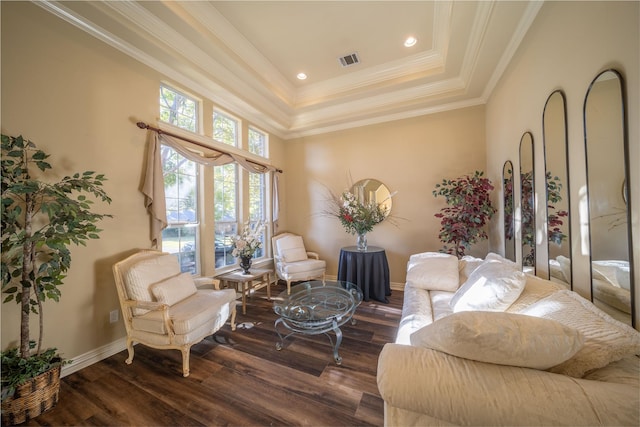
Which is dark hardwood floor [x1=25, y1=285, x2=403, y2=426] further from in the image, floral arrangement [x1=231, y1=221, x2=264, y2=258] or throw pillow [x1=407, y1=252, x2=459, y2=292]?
floral arrangement [x1=231, y1=221, x2=264, y2=258]

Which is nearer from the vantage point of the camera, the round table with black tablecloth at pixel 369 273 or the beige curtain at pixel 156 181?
the beige curtain at pixel 156 181

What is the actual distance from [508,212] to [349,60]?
2.82 m

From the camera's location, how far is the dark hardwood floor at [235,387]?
1520mm

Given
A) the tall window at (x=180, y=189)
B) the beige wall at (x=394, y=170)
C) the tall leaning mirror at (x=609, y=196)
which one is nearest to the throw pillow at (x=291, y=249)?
the beige wall at (x=394, y=170)

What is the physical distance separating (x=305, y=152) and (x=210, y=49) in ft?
8.16

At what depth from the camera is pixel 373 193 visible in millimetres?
4207

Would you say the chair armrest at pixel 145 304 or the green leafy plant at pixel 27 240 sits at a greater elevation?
the green leafy plant at pixel 27 240

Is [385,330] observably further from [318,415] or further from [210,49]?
[210,49]

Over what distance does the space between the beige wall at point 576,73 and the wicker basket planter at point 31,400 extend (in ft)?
11.4

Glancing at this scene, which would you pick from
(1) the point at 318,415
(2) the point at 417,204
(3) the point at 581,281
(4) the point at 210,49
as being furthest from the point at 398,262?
(4) the point at 210,49

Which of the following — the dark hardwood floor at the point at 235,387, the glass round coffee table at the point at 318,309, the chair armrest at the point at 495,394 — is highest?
the chair armrest at the point at 495,394

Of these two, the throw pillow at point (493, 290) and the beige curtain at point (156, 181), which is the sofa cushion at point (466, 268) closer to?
the throw pillow at point (493, 290)

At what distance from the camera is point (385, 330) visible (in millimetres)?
2619

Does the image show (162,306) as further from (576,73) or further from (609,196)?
(576,73)
